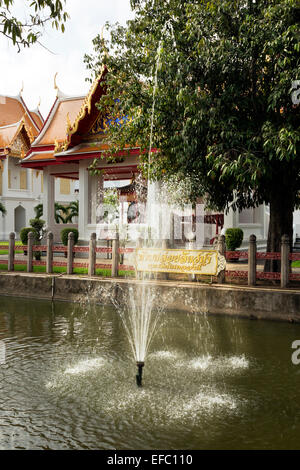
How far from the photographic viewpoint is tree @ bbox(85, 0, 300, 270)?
9.49 metres

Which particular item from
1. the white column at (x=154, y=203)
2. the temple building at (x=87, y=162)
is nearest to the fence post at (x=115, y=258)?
the temple building at (x=87, y=162)

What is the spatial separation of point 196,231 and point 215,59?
10310 mm

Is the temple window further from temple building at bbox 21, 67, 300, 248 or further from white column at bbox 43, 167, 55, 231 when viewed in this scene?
white column at bbox 43, 167, 55, 231

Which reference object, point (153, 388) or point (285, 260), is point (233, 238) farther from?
point (153, 388)

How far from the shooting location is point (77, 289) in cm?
1243

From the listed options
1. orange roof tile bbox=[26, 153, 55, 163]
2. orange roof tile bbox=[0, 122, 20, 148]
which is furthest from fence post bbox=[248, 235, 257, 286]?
orange roof tile bbox=[0, 122, 20, 148]

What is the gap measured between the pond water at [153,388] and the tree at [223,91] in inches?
137

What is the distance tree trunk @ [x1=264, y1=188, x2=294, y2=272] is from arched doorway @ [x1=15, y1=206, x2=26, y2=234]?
1175 inches

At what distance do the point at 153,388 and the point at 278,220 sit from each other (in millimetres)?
7247

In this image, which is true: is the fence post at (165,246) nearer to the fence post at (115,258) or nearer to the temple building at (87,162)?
the fence post at (115,258)

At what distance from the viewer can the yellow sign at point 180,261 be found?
11430 millimetres

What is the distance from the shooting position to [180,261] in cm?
Answer: 1190
